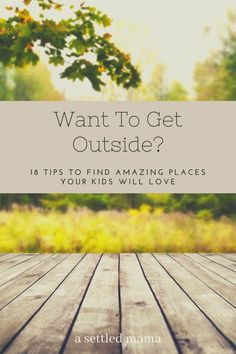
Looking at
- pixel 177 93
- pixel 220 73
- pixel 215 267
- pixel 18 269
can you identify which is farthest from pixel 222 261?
pixel 220 73

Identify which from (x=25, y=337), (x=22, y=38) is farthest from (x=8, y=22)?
(x=25, y=337)

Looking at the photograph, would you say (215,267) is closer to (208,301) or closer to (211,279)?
(211,279)

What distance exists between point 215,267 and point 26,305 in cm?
244

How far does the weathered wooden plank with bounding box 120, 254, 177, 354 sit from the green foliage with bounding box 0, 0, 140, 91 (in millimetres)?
1150

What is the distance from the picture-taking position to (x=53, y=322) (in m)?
2.55

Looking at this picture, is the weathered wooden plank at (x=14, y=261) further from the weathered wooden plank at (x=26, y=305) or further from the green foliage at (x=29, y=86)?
the green foliage at (x=29, y=86)

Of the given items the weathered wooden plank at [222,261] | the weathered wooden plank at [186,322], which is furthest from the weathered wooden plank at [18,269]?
the weathered wooden plank at [222,261]

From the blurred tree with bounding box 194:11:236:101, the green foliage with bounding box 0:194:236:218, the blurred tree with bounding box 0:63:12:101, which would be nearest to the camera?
the green foliage with bounding box 0:194:236:218

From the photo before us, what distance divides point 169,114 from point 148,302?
14.4ft

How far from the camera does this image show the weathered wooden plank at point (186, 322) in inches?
84.5

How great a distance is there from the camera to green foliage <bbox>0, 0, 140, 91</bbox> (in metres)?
2.21

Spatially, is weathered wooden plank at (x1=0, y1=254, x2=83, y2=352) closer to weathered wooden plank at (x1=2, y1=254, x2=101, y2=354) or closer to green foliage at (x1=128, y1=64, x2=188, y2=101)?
weathered wooden plank at (x1=2, y1=254, x2=101, y2=354)

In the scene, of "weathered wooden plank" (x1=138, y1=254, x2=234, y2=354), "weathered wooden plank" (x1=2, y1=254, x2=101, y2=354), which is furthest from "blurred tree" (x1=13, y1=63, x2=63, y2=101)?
"weathered wooden plank" (x1=138, y1=254, x2=234, y2=354)

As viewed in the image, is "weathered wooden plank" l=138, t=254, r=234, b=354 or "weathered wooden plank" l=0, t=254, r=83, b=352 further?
"weathered wooden plank" l=0, t=254, r=83, b=352
